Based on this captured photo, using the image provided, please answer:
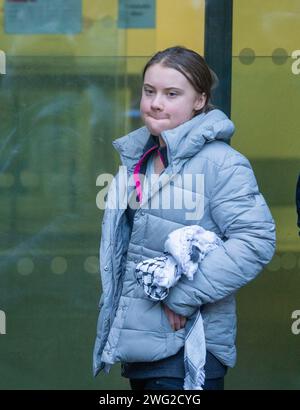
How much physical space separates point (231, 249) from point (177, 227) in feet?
0.65

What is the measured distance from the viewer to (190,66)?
131 inches

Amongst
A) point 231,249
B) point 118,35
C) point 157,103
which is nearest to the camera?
point 231,249

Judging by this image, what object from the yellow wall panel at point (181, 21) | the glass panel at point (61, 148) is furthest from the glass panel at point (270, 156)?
the glass panel at point (61, 148)

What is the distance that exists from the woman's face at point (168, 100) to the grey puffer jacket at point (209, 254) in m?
0.06

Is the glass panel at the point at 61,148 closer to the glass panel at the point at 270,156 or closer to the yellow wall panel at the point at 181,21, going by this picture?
the yellow wall panel at the point at 181,21

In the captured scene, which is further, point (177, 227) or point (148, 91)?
point (148, 91)

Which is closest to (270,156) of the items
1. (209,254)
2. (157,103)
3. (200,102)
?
(200,102)

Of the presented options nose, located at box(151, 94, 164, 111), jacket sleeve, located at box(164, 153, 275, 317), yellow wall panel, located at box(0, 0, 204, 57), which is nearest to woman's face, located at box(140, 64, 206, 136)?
nose, located at box(151, 94, 164, 111)

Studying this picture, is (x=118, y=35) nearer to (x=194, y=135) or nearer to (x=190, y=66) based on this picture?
(x=190, y=66)

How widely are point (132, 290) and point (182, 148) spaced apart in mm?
510

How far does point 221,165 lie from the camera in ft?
10.6

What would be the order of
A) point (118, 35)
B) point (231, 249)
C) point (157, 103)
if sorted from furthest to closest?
point (118, 35)
point (157, 103)
point (231, 249)

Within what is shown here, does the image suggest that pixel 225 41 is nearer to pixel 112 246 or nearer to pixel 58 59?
pixel 58 59

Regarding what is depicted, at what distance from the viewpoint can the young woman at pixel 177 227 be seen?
10.4 feet
